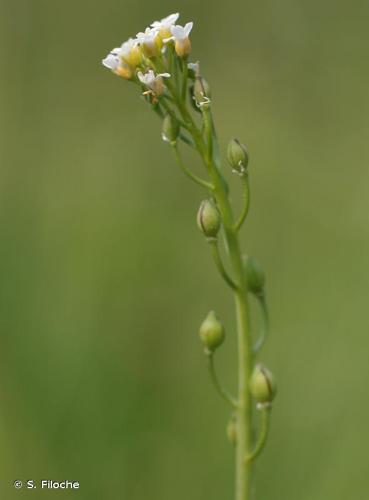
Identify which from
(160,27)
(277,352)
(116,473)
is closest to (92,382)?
(116,473)

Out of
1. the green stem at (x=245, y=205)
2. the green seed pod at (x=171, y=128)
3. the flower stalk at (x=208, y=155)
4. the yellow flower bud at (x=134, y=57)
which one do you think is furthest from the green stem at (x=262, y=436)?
the yellow flower bud at (x=134, y=57)

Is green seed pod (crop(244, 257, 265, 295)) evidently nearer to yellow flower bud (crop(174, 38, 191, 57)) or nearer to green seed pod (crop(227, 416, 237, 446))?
green seed pod (crop(227, 416, 237, 446))

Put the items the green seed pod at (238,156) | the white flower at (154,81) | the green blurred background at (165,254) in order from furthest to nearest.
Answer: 1. the green blurred background at (165,254)
2. the green seed pod at (238,156)
3. the white flower at (154,81)

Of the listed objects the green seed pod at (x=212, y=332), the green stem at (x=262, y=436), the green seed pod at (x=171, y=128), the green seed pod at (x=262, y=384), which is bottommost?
the green stem at (x=262, y=436)

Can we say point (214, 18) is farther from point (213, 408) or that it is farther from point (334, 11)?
point (213, 408)

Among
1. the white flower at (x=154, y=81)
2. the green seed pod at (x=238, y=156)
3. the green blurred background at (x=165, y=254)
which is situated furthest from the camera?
the green blurred background at (x=165, y=254)

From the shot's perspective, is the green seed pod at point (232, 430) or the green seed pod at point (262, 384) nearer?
the green seed pod at point (262, 384)

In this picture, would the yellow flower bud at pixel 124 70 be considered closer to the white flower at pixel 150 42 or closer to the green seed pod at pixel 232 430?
the white flower at pixel 150 42
